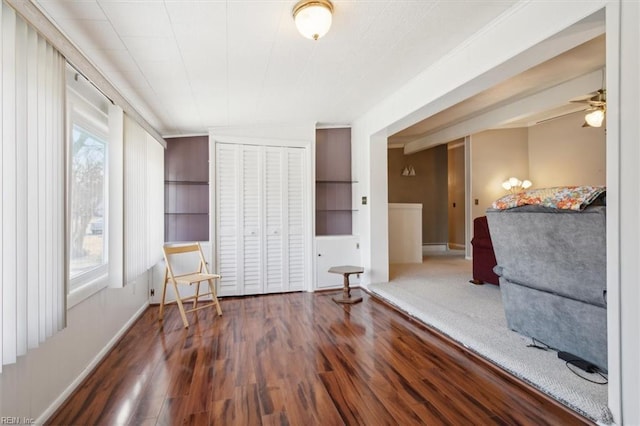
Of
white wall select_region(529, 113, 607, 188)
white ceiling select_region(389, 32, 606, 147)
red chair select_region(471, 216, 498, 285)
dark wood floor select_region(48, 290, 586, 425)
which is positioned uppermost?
white ceiling select_region(389, 32, 606, 147)

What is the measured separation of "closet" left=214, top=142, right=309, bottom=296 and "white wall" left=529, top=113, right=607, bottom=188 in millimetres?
5204

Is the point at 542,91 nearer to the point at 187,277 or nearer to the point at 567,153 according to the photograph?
the point at 567,153

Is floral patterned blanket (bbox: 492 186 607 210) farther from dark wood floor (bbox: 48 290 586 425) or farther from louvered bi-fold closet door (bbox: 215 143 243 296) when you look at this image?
louvered bi-fold closet door (bbox: 215 143 243 296)

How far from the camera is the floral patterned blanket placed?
5.85 ft

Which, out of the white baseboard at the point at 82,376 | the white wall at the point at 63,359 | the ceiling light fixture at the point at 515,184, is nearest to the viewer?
the white wall at the point at 63,359

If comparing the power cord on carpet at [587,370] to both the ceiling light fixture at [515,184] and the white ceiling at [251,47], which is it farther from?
the ceiling light fixture at [515,184]

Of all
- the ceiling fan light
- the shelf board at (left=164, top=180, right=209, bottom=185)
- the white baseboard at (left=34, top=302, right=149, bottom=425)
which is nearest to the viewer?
the white baseboard at (left=34, top=302, right=149, bottom=425)

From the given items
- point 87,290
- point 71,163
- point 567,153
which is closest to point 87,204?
point 71,163

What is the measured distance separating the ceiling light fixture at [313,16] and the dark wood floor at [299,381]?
2191 mm

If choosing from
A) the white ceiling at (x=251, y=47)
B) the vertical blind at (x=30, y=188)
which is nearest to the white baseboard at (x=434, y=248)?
the white ceiling at (x=251, y=47)

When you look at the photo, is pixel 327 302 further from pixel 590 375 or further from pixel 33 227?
pixel 33 227

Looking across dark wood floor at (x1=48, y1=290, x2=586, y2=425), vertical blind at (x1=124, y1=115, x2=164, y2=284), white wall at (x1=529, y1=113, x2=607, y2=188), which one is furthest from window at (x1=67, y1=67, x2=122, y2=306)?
white wall at (x1=529, y1=113, x2=607, y2=188)

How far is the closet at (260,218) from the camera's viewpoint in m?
4.11

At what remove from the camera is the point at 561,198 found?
1.93 metres
